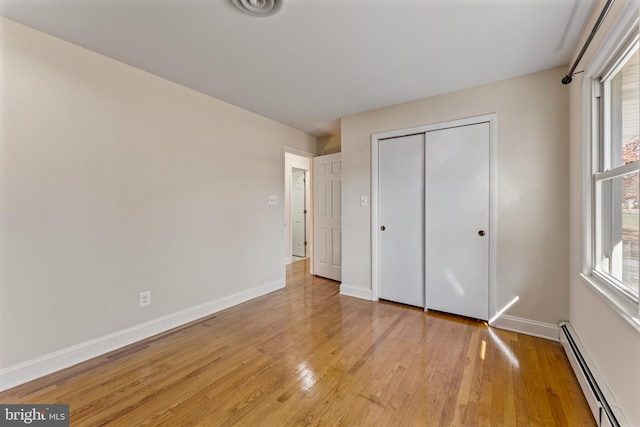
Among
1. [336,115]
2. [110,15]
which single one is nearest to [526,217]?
[336,115]

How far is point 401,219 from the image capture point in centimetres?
315

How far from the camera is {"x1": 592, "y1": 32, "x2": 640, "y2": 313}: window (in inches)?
53.4

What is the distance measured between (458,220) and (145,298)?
321 centimetres

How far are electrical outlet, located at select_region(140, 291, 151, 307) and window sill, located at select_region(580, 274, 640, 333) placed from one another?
10.7 feet

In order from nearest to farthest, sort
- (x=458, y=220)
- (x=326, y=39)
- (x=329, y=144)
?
(x=326, y=39) → (x=458, y=220) → (x=329, y=144)

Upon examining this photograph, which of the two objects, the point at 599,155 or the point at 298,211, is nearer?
the point at 599,155

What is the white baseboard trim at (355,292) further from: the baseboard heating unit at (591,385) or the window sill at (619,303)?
the window sill at (619,303)

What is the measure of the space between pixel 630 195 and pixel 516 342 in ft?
4.94

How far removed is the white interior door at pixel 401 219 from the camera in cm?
303

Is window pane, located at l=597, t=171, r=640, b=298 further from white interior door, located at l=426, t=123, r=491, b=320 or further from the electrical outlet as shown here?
the electrical outlet

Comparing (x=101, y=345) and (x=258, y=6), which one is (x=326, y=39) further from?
(x=101, y=345)

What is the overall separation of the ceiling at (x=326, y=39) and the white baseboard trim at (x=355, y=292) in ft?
7.99

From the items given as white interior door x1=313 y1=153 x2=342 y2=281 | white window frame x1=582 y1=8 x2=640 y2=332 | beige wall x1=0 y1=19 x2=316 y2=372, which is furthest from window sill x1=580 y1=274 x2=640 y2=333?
beige wall x1=0 y1=19 x2=316 y2=372
